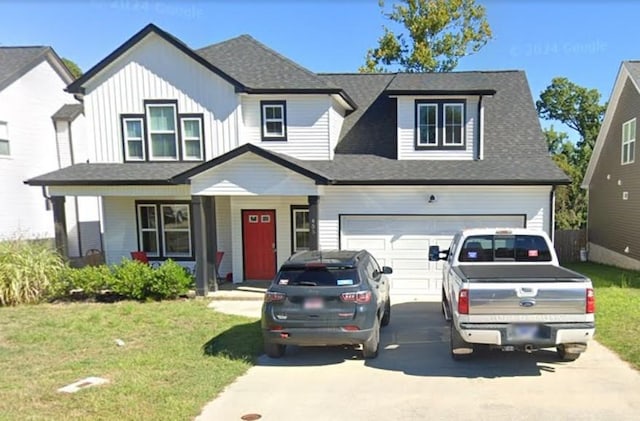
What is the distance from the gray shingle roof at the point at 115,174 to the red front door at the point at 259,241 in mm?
2607

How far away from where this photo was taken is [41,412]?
5.08 metres

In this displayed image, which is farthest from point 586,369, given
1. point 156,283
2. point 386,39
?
point 386,39

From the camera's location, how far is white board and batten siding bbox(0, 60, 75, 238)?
52.5ft

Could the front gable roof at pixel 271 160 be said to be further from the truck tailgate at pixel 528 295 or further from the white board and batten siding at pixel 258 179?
the truck tailgate at pixel 528 295

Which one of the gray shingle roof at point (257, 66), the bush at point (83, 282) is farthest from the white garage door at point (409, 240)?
the bush at point (83, 282)

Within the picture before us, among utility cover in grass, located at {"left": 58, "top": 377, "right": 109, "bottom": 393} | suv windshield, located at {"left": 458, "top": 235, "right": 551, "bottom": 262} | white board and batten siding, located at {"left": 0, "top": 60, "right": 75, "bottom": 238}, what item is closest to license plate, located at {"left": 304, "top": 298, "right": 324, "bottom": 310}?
suv windshield, located at {"left": 458, "top": 235, "right": 551, "bottom": 262}

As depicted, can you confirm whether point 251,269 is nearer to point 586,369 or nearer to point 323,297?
point 323,297

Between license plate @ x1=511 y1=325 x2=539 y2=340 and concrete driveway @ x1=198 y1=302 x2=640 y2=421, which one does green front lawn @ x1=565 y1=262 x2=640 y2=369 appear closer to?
concrete driveway @ x1=198 y1=302 x2=640 y2=421

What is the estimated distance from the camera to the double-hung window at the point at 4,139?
16.0 m

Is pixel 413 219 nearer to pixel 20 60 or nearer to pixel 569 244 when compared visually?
pixel 569 244

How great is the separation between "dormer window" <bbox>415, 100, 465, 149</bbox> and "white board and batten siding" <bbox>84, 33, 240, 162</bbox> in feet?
18.8

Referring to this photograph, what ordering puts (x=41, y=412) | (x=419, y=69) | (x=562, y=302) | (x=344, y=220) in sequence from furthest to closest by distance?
(x=419, y=69)
(x=344, y=220)
(x=562, y=302)
(x=41, y=412)

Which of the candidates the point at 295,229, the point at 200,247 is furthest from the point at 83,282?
the point at 295,229

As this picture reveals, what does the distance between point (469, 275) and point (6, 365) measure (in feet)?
24.3
